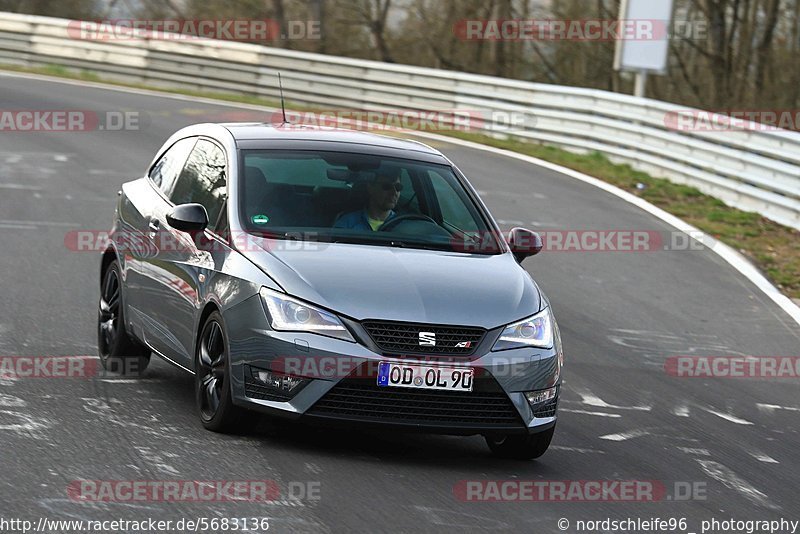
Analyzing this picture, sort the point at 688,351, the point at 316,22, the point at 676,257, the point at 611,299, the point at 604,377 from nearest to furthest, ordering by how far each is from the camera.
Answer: the point at 604,377 < the point at 688,351 < the point at 611,299 < the point at 676,257 < the point at 316,22

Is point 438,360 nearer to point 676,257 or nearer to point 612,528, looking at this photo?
point 612,528

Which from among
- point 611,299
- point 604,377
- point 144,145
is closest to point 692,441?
point 604,377

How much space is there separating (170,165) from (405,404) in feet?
9.60

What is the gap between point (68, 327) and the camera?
10.1 m

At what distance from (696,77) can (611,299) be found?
1021 inches

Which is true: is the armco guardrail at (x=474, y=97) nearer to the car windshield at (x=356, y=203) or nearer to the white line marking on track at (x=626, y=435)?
the white line marking on track at (x=626, y=435)

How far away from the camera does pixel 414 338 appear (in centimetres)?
678
